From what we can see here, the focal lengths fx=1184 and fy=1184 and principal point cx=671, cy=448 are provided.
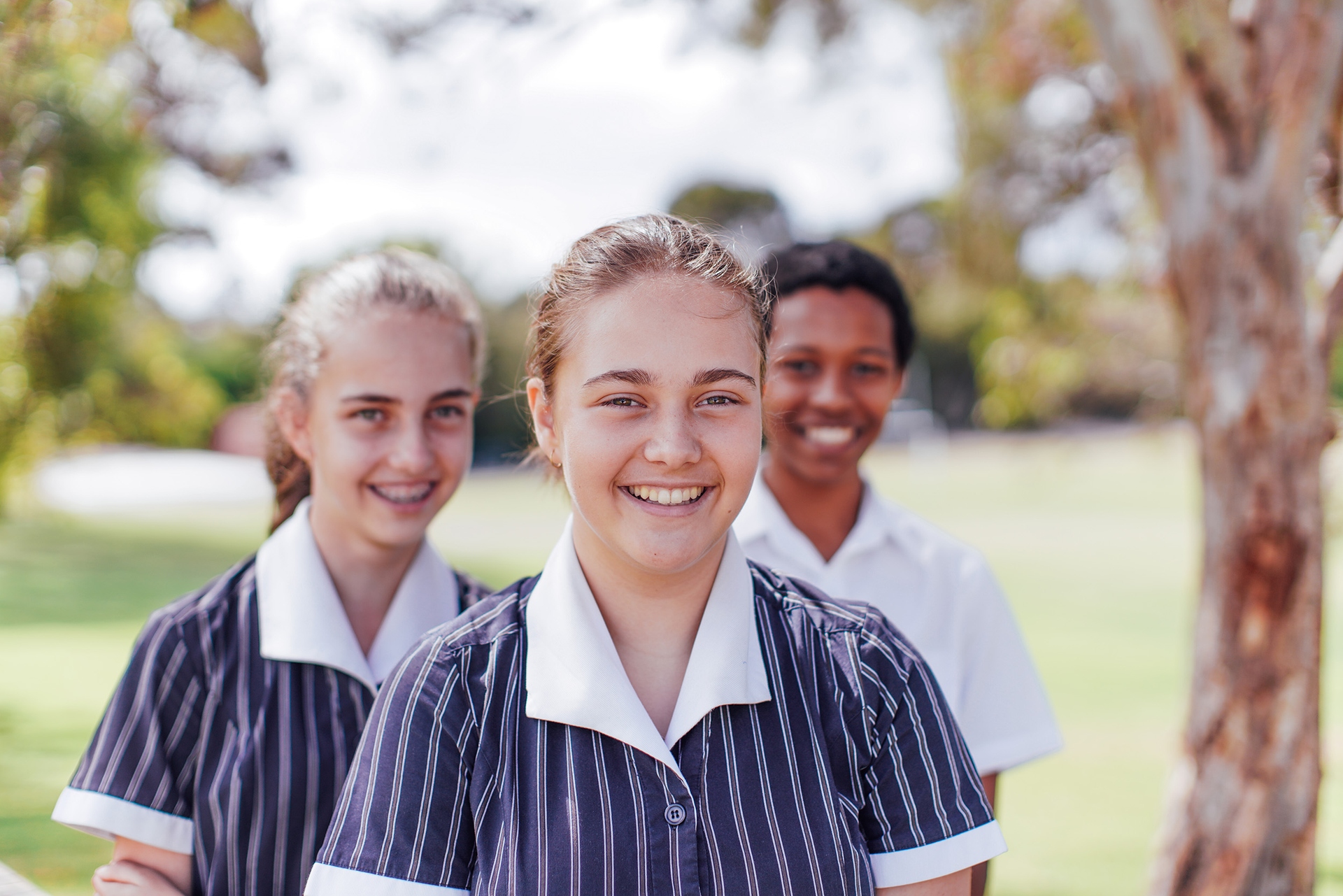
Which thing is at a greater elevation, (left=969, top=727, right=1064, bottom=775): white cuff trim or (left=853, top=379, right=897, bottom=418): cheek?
(left=853, top=379, right=897, bottom=418): cheek

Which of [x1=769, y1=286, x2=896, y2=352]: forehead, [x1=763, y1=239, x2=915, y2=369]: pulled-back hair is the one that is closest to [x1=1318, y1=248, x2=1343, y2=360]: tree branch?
[x1=763, y1=239, x2=915, y2=369]: pulled-back hair

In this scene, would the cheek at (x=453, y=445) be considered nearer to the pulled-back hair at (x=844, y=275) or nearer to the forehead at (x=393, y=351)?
the forehead at (x=393, y=351)

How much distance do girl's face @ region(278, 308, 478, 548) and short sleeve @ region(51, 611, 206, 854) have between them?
13.8 inches

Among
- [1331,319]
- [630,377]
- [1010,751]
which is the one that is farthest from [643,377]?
[1331,319]

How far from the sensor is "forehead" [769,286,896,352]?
88.4 inches

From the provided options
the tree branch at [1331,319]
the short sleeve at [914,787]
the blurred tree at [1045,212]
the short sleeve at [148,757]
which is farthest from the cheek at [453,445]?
the blurred tree at [1045,212]

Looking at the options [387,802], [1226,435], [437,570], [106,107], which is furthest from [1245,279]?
[106,107]

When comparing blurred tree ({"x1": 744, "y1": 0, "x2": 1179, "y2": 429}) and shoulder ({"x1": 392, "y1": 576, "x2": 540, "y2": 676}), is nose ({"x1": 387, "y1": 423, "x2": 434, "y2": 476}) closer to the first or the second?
shoulder ({"x1": 392, "y1": 576, "x2": 540, "y2": 676})

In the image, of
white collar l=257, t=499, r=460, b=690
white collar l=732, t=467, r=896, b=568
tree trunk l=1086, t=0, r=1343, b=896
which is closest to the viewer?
white collar l=257, t=499, r=460, b=690

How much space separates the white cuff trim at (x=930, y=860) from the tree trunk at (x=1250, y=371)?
7.80 ft

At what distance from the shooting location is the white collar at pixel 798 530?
2.21 meters

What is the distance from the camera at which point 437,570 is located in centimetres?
203

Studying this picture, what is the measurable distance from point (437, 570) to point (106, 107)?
26.4 ft

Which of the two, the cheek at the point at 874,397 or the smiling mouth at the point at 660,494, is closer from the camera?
the smiling mouth at the point at 660,494
